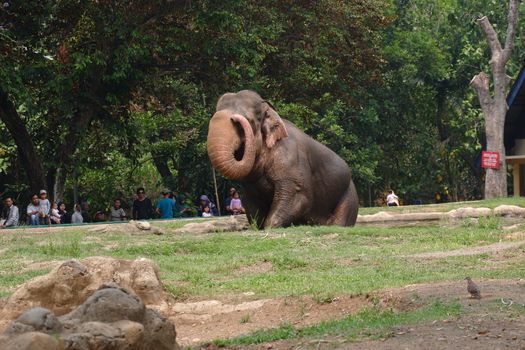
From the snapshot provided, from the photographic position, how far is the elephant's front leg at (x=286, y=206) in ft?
62.6

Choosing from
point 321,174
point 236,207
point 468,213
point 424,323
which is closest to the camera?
point 424,323

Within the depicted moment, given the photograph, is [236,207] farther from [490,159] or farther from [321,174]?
[321,174]

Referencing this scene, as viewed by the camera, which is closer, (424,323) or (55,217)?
(424,323)

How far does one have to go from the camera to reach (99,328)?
723 centimetres

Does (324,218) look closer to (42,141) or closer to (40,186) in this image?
(40,186)

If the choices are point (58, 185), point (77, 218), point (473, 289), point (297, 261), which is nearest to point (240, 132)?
point (297, 261)

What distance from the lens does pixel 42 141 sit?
3122 cm

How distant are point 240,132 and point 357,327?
10.1 metres

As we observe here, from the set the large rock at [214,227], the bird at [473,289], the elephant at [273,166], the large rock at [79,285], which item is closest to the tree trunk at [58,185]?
the large rock at [214,227]

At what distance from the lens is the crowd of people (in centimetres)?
2511

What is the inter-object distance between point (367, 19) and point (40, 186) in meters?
12.8

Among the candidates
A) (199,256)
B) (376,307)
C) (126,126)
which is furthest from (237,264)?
(126,126)

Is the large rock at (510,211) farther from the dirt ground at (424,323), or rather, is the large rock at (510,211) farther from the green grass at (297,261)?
the dirt ground at (424,323)

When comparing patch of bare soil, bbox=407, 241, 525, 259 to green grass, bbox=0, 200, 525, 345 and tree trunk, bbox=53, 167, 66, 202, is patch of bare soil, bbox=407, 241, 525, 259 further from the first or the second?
tree trunk, bbox=53, 167, 66, 202
